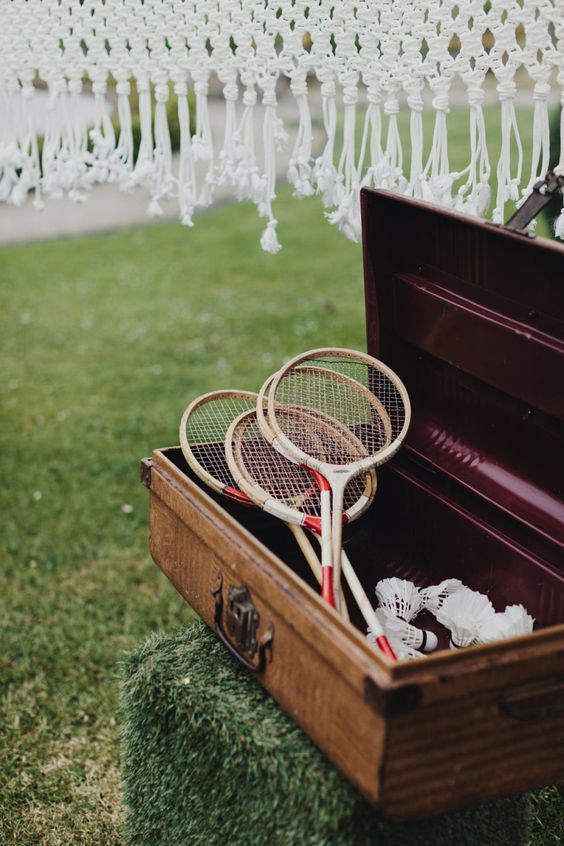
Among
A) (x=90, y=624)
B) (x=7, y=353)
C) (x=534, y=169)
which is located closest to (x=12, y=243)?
(x=7, y=353)

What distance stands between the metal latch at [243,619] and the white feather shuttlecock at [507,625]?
20.0 inches

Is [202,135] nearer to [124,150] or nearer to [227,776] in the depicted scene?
[124,150]

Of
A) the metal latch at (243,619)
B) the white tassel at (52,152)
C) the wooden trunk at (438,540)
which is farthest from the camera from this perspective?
the white tassel at (52,152)

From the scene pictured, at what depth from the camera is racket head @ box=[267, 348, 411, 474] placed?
2143 millimetres

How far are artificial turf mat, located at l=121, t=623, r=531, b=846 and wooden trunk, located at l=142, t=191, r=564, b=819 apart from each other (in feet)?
0.40

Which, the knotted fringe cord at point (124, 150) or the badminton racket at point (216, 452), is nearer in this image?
the badminton racket at point (216, 452)

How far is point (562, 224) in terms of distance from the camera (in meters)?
2.06

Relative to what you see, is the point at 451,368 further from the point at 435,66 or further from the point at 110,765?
the point at 110,765

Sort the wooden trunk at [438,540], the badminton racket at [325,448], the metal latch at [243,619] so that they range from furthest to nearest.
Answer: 1. the badminton racket at [325,448]
2. the metal latch at [243,619]
3. the wooden trunk at [438,540]

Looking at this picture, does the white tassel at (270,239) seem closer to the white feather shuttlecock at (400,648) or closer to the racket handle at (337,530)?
the racket handle at (337,530)

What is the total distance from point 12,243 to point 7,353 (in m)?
3.56

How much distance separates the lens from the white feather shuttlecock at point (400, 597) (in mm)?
2152

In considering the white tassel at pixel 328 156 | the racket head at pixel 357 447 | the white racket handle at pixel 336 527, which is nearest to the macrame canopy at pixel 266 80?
the white tassel at pixel 328 156

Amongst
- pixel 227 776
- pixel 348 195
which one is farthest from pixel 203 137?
pixel 227 776
